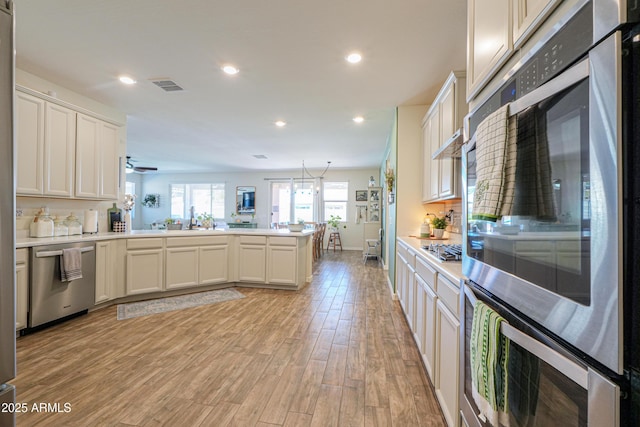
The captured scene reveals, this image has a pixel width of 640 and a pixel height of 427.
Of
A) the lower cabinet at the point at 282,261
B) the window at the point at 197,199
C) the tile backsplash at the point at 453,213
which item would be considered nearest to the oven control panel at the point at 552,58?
the tile backsplash at the point at 453,213

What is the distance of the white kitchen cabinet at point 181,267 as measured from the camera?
3.82 m

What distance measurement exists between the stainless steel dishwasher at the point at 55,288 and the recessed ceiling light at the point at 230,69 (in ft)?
7.97

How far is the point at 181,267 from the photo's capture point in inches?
154

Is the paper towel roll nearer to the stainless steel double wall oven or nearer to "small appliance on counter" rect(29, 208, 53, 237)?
"small appliance on counter" rect(29, 208, 53, 237)

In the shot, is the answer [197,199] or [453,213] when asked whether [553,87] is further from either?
[197,199]

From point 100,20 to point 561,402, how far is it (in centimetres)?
339

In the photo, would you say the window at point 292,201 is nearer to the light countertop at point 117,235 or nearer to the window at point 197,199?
the window at point 197,199

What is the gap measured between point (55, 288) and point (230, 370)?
2138 millimetres

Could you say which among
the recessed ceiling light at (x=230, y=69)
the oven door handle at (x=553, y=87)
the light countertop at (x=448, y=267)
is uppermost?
the recessed ceiling light at (x=230, y=69)

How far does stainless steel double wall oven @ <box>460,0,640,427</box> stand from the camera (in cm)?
49

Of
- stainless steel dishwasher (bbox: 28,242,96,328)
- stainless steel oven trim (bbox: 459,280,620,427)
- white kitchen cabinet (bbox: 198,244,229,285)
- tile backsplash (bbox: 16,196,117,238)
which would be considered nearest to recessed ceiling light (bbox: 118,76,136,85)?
tile backsplash (bbox: 16,196,117,238)

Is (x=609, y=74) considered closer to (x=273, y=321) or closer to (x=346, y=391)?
(x=346, y=391)

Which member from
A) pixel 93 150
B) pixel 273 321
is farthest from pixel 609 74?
pixel 93 150

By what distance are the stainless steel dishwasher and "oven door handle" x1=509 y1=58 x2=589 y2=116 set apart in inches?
149
